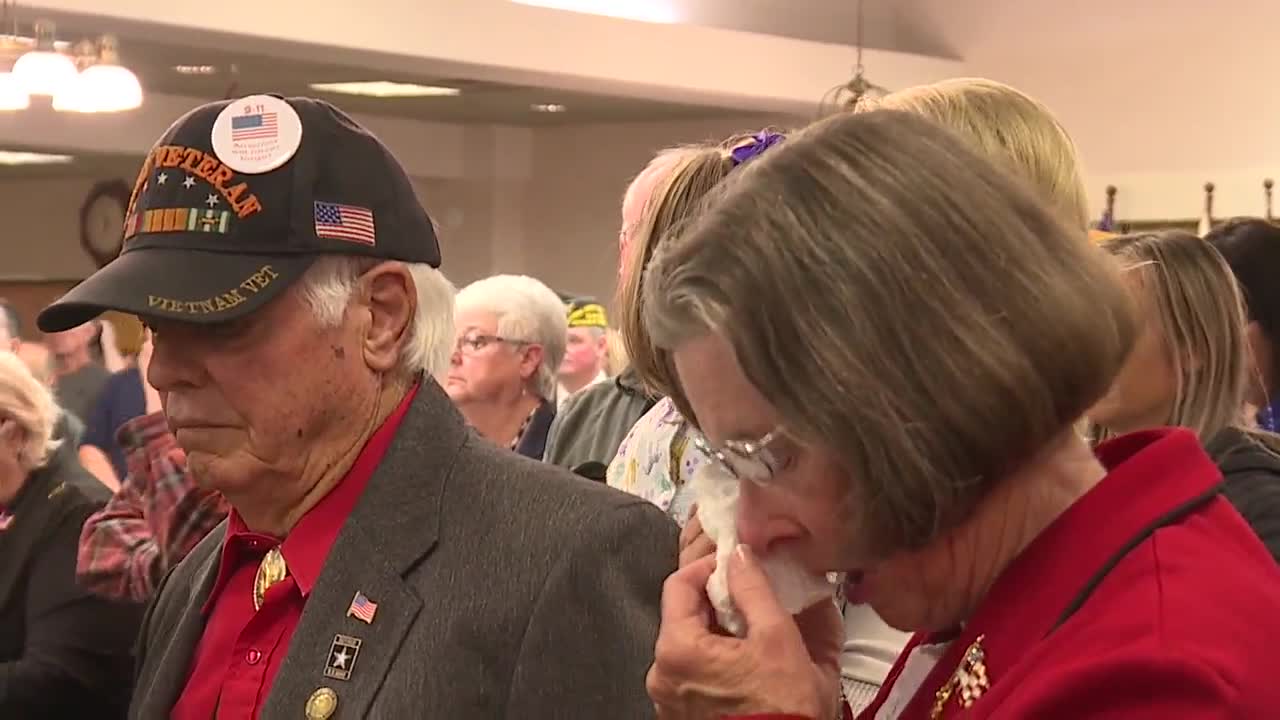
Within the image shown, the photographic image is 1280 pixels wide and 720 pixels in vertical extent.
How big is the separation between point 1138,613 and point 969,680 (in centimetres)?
17

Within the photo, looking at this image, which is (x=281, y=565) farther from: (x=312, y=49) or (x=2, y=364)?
(x=312, y=49)

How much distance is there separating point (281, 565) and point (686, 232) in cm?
73

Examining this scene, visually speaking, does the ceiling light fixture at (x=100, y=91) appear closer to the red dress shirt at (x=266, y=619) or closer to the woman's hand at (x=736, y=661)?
the red dress shirt at (x=266, y=619)

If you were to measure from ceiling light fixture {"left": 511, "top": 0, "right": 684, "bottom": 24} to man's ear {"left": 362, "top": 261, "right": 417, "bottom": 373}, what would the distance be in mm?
7616

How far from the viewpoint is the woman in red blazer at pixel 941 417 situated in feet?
3.48

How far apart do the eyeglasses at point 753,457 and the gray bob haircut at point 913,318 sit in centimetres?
3

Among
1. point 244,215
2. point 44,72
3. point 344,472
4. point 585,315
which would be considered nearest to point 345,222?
point 244,215

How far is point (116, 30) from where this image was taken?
25.8ft

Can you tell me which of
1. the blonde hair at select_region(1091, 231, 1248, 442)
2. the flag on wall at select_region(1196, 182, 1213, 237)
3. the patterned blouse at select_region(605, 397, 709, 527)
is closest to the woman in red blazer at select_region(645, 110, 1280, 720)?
the patterned blouse at select_region(605, 397, 709, 527)

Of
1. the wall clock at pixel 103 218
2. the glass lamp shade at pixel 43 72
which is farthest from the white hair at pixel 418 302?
→ the wall clock at pixel 103 218

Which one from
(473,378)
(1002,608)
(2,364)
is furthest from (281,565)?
(473,378)

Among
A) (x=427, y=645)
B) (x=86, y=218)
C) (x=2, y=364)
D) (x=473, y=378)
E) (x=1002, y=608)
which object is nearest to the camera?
(x=1002, y=608)

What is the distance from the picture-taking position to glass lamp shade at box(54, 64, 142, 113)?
6.54 m

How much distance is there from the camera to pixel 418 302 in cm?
176
